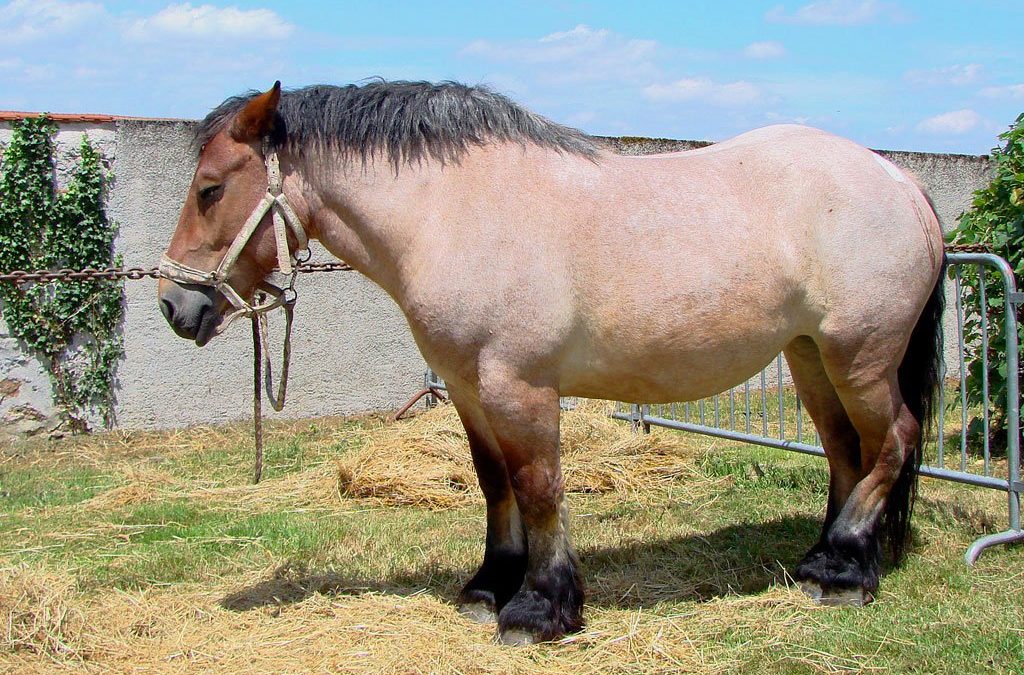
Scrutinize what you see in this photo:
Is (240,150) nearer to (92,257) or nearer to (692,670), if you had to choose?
(692,670)

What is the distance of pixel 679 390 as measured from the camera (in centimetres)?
344

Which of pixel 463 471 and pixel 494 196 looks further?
pixel 463 471

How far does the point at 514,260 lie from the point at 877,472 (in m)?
1.80

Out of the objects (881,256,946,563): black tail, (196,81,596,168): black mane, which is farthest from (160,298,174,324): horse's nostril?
(881,256,946,563): black tail

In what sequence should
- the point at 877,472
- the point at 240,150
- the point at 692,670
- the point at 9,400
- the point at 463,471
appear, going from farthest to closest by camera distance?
the point at 9,400, the point at 463,471, the point at 877,472, the point at 240,150, the point at 692,670

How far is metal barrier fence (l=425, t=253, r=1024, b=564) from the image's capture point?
4.18m

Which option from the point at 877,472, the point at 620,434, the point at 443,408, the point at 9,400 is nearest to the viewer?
the point at 877,472

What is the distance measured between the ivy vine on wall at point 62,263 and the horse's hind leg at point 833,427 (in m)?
6.00

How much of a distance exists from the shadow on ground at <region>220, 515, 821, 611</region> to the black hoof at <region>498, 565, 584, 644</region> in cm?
38

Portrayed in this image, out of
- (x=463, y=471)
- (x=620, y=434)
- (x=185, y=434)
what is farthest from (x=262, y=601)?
(x=185, y=434)

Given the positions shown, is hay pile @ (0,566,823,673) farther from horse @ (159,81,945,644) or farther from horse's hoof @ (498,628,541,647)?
horse @ (159,81,945,644)

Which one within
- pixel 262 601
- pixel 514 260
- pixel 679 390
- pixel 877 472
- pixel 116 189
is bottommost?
pixel 262 601

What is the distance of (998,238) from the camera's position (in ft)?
18.8

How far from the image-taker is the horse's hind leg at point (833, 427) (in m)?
3.92
